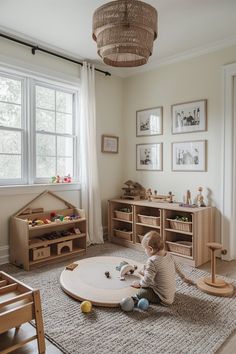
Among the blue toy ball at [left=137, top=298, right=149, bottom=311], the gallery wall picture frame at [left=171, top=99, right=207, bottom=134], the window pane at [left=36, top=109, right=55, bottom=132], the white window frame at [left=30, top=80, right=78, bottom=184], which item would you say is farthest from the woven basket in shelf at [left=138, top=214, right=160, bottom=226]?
the window pane at [left=36, top=109, right=55, bottom=132]

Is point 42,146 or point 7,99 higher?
point 7,99

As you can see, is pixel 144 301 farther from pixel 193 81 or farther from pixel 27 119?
pixel 193 81

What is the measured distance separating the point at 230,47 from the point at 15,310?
3571mm

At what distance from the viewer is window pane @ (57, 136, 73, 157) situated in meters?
3.89

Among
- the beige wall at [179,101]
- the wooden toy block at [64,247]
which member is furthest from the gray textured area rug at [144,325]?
the beige wall at [179,101]

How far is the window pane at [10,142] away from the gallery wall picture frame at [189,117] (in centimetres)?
214

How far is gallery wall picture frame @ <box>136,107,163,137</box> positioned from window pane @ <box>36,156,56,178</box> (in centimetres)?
149

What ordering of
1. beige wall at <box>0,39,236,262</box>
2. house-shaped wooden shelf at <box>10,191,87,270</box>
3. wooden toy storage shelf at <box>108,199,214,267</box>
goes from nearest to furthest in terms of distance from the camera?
house-shaped wooden shelf at <box>10,191,87,270</box> < wooden toy storage shelf at <box>108,199,214,267</box> < beige wall at <box>0,39,236,262</box>

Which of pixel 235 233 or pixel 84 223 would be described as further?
Answer: pixel 84 223

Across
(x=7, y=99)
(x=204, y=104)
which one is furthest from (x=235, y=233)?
(x=7, y=99)

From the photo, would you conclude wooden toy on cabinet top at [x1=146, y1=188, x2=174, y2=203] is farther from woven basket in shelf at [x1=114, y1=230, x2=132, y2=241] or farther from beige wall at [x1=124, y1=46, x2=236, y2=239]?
woven basket in shelf at [x1=114, y1=230, x2=132, y2=241]

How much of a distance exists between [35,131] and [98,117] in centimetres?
111

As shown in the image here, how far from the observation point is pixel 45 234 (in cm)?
349

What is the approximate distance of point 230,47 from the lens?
3.34 m
